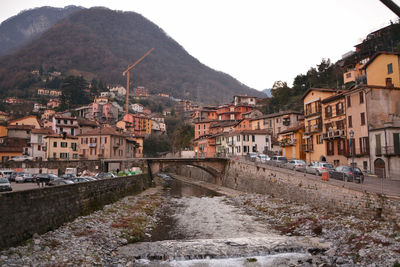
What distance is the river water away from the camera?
2000 cm

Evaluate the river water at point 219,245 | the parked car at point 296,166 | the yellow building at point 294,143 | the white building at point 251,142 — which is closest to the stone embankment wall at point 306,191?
the parked car at point 296,166

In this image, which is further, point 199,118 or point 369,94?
point 199,118

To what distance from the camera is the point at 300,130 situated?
66.6 m

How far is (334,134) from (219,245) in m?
37.8

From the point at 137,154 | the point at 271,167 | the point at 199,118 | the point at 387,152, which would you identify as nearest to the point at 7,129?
the point at 137,154

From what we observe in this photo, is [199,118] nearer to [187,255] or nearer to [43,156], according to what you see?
[43,156]

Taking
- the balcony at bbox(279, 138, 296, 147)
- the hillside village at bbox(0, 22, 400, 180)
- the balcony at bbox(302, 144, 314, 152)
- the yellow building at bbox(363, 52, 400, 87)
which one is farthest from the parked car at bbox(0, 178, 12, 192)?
the balcony at bbox(279, 138, 296, 147)

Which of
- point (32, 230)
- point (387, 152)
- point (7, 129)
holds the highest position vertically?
point (7, 129)

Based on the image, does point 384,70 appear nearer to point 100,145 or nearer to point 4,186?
point 4,186

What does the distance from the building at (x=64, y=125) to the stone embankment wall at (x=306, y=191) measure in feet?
165

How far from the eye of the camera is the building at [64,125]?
88.3 meters

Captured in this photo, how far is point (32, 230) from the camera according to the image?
1894 cm

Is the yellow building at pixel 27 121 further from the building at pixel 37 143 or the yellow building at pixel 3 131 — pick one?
the building at pixel 37 143

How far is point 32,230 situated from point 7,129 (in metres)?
87.3
